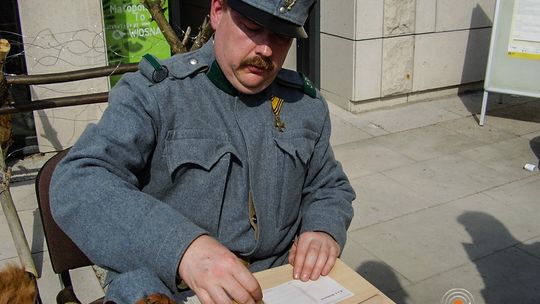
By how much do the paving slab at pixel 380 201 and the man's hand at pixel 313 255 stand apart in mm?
2534

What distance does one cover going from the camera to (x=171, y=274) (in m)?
1.47

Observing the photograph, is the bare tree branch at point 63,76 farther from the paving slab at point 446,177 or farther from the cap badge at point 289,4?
the paving slab at point 446,177

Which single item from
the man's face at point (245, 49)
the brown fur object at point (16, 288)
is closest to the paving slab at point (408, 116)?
the man's face at point (245, 49)

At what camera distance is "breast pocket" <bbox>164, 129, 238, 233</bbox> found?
1.79 meters

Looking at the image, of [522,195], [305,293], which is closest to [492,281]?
[522,195]

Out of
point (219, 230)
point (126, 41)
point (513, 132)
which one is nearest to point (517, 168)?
point (513, 132)

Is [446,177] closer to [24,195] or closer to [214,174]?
[24,195]

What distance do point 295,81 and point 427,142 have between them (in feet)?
14.0

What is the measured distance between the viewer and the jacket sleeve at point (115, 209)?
1489 millimetres

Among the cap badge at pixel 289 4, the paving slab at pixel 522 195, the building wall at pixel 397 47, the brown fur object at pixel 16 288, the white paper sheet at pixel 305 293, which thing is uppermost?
the cap badge at pixel 289 4

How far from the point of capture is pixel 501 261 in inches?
158

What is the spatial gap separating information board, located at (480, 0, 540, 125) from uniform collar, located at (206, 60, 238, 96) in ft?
16.4

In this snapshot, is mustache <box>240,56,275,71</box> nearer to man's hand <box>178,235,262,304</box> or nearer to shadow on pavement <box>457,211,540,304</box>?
man's hand <box>178,235,262,304</box>

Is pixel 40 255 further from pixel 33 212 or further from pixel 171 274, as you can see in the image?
pixel 171 274
